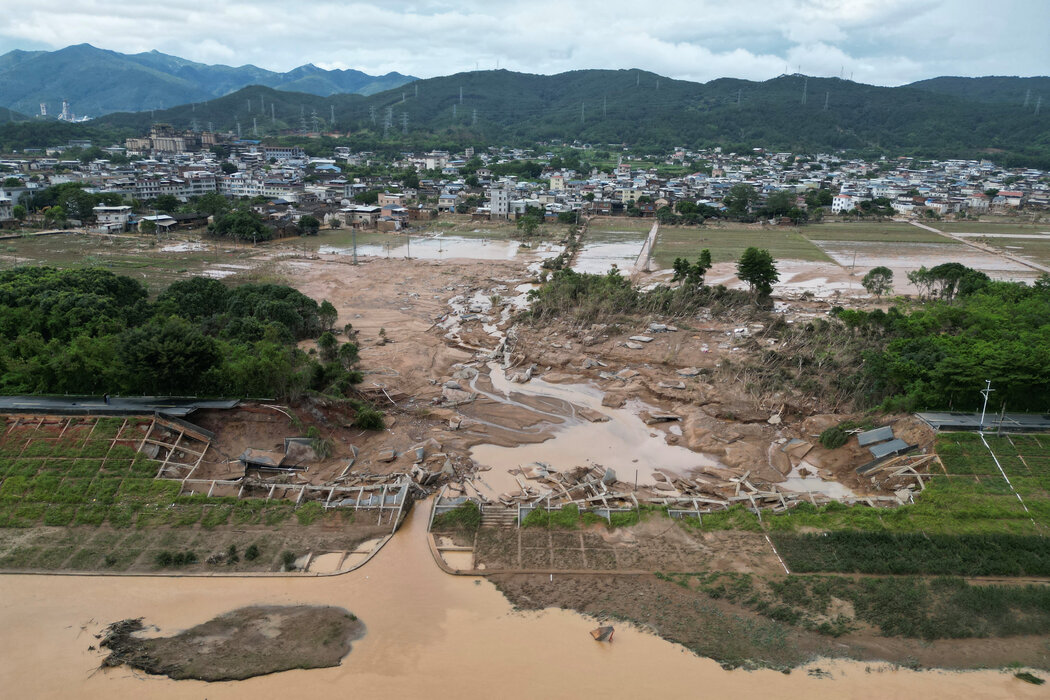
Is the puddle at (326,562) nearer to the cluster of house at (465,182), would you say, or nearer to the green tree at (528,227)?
the green tree at (528,227)

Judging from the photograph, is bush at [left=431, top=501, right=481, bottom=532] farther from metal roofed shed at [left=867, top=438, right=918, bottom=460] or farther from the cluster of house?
the cluster of house

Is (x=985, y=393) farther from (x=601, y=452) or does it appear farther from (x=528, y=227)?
(x=528, y=227)

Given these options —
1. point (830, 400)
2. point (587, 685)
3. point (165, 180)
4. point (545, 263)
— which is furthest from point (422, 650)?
point (165, 180)

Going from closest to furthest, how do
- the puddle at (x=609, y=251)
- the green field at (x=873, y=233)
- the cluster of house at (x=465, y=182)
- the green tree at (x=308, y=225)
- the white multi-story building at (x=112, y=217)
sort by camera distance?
the puddle at (x=609, y=251) < the white multi-story building at (x=112, y=217) < the green tree at (x=308, y=225) < the green field at (x=873, y=233) < the cluster of house at (x=465, y=182)

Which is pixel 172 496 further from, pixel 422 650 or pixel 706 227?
pixel 706 227

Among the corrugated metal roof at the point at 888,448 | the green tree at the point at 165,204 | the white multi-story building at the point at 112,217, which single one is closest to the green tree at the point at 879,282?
the corrugated metal roof at the point at 888,448

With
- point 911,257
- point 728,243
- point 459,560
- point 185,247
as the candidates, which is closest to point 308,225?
point 185,247

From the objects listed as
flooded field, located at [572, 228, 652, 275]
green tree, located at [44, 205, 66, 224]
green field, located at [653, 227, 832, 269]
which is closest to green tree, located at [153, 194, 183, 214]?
green tree, located at [44, 205, 66, 224]
